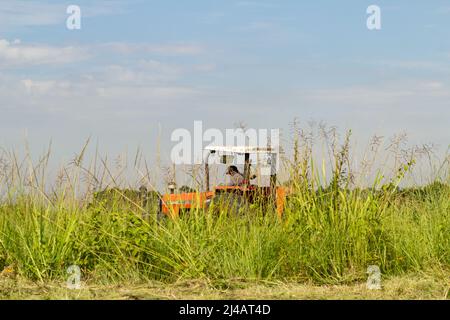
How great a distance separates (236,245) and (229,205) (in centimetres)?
118

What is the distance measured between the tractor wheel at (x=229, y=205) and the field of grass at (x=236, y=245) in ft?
0.35

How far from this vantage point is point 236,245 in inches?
311

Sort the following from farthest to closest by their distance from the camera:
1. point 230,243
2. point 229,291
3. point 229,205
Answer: point 229,205
point 230,243
point 229,291

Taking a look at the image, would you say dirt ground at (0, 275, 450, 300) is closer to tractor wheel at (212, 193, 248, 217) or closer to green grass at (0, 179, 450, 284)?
green grass at (0, 179, 450, 284)

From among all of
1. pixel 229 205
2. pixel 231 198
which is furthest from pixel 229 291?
pixel 231 198

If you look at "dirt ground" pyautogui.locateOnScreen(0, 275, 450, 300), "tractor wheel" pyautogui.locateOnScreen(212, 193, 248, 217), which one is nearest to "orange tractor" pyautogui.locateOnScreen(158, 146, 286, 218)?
"tractor wheel" pyautogui.locateOnScreen(212, 193, 248, 217)

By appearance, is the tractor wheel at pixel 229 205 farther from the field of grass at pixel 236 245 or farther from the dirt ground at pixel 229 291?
the dirt ground at pixel 229 291

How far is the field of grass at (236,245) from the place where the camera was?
7.40m

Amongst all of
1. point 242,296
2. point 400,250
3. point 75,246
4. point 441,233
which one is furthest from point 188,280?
point 441,233

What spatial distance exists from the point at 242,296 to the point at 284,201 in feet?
6.01

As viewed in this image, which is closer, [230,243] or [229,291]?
[229,291]

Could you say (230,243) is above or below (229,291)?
above

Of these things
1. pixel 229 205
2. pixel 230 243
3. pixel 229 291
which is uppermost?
pixel 229 205

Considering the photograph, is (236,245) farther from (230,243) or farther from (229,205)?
(229,205)
